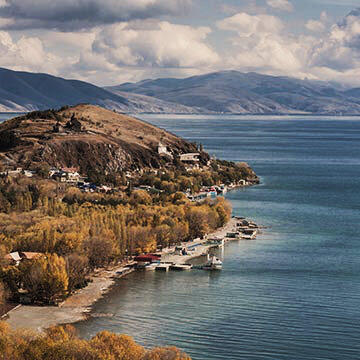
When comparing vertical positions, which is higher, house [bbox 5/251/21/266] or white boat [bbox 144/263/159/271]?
house [bbox 5/251/21/266]

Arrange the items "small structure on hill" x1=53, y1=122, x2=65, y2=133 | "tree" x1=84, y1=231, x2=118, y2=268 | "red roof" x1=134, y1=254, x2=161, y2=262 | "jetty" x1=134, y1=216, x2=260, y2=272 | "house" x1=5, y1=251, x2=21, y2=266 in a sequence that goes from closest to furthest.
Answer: "house" x1=5, y1=251, x2=21, y2=266, "tree" x1=84, y1=231, x2=118, y2=268, "jetty" x1=134, y1=216, x2=260, y2=272, "red roof" x1=134, y1=254, x2=161, y2=262, "small structure on hill" x1=53, y1=122, x2=65, y2=133

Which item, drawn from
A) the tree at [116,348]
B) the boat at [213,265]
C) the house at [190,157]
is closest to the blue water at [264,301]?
the boat at [213,265]

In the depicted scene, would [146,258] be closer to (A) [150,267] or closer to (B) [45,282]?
(A) [150,267]

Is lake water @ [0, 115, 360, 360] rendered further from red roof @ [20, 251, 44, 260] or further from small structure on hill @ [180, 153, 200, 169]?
small structure on hill @ [180, 153, 200, 169]

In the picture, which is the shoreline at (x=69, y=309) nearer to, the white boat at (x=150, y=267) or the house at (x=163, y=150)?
the white boat at (x=150, y=267)

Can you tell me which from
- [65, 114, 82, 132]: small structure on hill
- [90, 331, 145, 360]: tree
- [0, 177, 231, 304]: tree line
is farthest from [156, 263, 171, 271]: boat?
[65, 114, 82, 132]: small structure on hill

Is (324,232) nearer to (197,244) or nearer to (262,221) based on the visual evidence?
(262,221)

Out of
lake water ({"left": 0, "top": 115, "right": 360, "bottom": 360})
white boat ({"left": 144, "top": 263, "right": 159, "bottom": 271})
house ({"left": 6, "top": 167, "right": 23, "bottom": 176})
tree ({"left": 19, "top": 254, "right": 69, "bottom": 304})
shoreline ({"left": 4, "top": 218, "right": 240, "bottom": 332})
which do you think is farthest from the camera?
house ({"left": 6, "top": 167, "right": 23, "bottom": 176})
